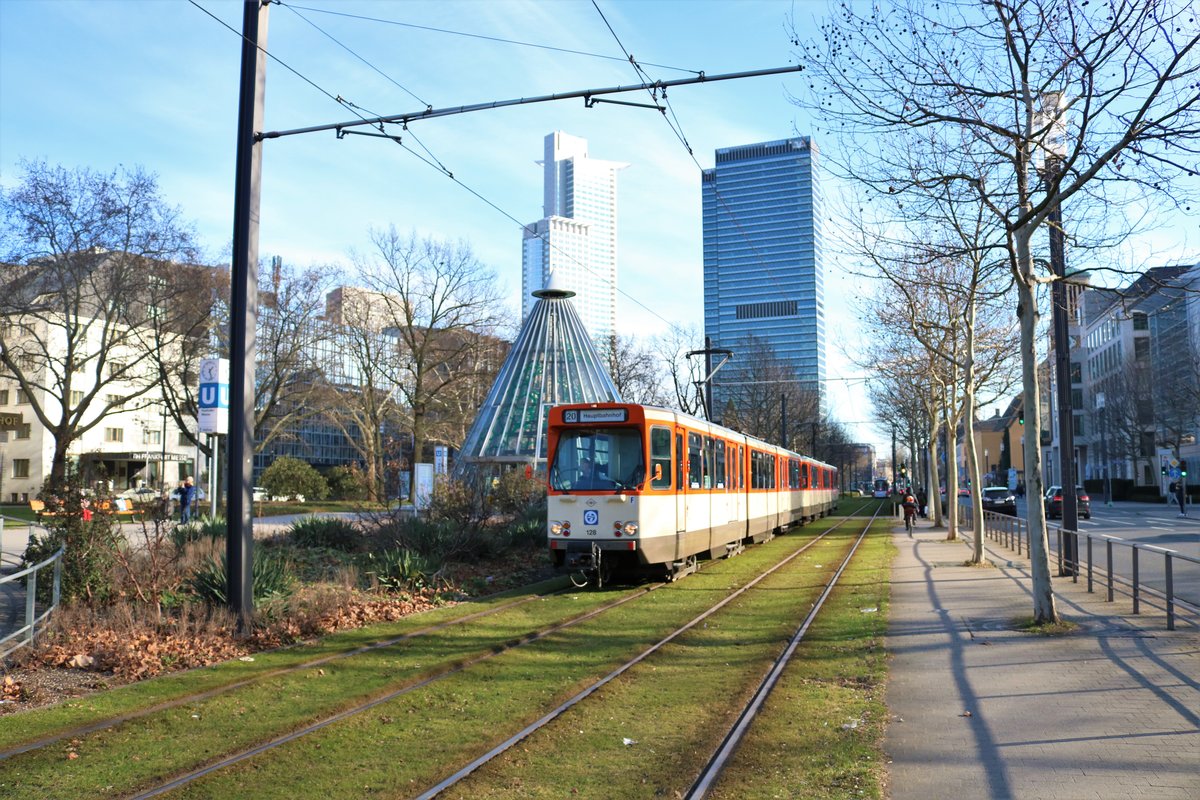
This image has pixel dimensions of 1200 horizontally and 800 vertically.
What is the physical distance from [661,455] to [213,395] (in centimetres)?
720

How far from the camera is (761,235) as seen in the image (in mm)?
28750

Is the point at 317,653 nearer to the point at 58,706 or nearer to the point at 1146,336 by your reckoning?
the point at 58,706

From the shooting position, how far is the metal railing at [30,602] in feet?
29.1

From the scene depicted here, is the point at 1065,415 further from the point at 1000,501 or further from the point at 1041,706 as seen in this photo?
the point at 1000,501

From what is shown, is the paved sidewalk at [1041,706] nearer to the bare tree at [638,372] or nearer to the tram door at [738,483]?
the tram door at [738,483]

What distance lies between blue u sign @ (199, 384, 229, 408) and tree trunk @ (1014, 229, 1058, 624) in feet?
33.2

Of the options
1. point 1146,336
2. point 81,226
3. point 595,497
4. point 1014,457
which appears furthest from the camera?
point 1014,457

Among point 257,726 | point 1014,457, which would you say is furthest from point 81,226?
point 1014,457

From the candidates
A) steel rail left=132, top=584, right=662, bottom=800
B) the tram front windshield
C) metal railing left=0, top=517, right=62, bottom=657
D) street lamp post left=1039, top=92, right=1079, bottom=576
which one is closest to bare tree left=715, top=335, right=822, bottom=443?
street lamp post left=1039, top=92, right=1079, bottom=576

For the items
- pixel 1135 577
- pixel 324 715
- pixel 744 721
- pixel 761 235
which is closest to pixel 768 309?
pixel 761 235

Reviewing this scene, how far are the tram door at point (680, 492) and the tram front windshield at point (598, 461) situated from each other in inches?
46.2

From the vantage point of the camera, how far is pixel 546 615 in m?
12.8

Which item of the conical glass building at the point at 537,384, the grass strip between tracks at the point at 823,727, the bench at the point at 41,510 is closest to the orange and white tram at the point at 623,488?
the grass strip between tracks at the point at 823,727

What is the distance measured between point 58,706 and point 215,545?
20.1 feet
